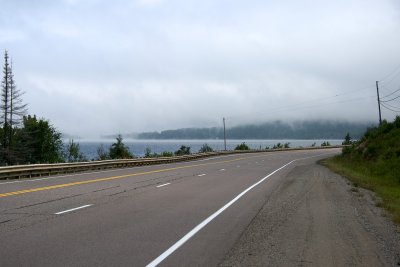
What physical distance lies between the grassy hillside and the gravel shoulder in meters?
1.24

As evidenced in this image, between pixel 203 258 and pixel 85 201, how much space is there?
301 inches

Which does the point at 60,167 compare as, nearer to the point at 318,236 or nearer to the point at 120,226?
the point at 120,226

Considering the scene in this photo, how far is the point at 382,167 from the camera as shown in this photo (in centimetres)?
3103

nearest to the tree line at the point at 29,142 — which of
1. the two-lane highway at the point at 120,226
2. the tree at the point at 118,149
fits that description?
the tree at the point at 118,149

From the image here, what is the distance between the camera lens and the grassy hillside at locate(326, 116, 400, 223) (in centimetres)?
1808

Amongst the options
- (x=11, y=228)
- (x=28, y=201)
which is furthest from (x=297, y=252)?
(x=28, y=201)

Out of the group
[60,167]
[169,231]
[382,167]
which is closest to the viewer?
[169,231]

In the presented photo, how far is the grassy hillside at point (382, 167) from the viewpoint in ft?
59.3

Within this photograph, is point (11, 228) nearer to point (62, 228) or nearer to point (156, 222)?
point (62, 228)

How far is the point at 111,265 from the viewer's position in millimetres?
7051

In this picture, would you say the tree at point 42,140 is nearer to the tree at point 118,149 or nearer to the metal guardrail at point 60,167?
the tree at point 118,149

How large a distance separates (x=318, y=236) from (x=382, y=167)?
23.3 metres

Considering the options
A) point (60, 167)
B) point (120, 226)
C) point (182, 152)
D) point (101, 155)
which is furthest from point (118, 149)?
point (120, 226)

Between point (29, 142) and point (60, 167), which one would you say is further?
point (29, 142)
